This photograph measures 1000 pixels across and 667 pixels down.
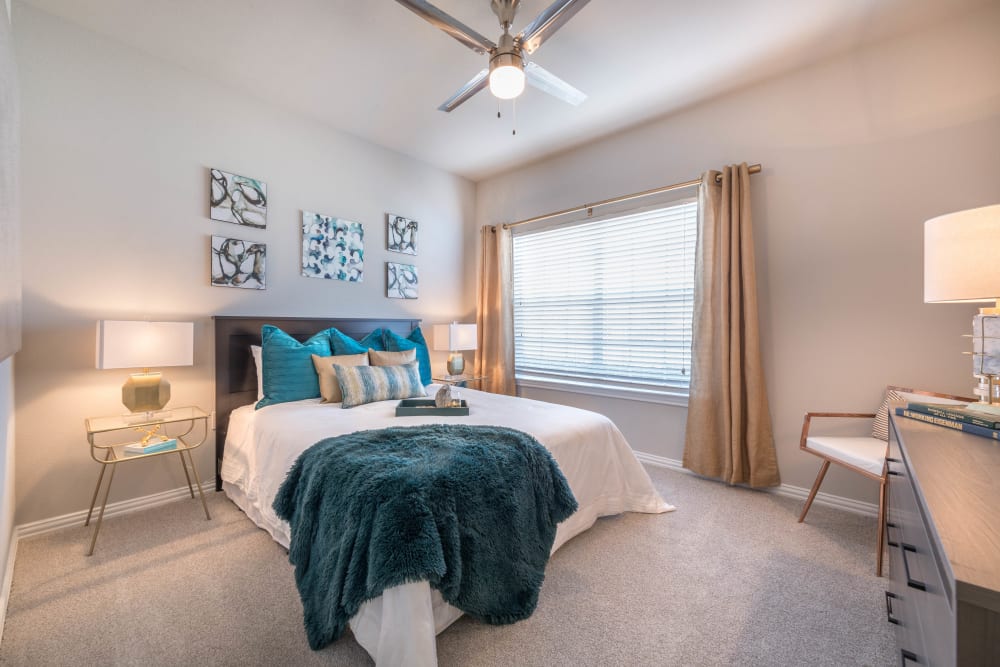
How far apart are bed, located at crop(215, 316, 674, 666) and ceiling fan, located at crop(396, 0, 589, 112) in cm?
172

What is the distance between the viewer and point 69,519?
2.31 m

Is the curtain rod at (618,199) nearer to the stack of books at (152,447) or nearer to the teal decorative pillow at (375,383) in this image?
the teal decorative pillow at (375,383)

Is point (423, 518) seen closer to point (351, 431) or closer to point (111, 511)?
point (351, 431)

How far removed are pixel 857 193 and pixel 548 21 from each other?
7.06ft

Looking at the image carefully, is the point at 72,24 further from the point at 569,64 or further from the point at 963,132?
the point at 963,132

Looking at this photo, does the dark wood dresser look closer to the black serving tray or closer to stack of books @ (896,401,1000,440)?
stack of books @ (896,401,1000,440)

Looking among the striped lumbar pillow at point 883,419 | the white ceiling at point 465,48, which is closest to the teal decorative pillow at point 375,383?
the white ceiling at point 465,48

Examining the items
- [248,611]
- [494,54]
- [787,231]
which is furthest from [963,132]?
[248,611]

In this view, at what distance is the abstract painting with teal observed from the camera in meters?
3.32

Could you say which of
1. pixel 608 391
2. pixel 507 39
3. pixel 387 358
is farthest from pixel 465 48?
pixel 608 391

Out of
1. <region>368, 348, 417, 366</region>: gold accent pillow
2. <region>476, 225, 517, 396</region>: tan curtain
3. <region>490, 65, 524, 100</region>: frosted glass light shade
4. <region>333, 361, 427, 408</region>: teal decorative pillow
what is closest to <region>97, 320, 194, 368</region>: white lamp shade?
<region>333, 361, 427, 408</region>: teal decorative pillow

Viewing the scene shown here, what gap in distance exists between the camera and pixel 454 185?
14.8ft

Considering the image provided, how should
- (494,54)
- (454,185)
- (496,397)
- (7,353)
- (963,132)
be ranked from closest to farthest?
(7,353) < (494,54) < (963,132) < (496,397) < (454,185)

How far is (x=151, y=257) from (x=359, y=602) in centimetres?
255
